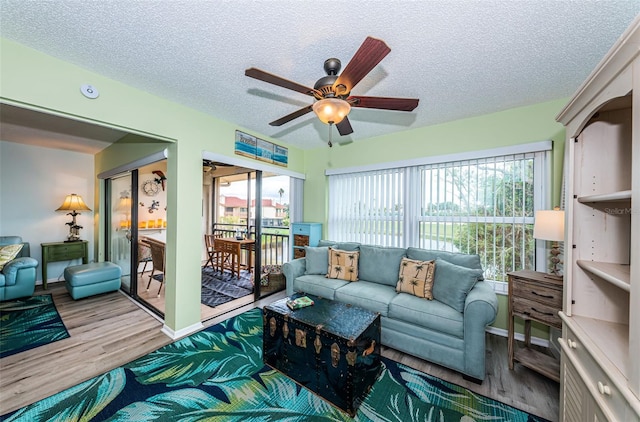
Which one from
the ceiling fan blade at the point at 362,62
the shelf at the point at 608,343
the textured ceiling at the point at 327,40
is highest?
the textured ceiling at the point at 327,40

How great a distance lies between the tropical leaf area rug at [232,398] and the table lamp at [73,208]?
3.77 metres

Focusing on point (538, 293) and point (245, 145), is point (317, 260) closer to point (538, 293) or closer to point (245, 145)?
point (245, 145)

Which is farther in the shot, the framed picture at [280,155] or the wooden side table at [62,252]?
the wooden side table at [62,252]

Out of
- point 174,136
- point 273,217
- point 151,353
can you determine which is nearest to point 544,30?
point 174,136

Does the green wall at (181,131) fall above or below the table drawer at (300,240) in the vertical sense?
above

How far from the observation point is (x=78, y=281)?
3.45 m

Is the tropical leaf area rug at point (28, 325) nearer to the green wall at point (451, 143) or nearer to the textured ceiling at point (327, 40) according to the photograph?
the textured ceiling at point (327, 40)

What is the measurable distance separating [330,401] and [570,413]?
141 centimetres

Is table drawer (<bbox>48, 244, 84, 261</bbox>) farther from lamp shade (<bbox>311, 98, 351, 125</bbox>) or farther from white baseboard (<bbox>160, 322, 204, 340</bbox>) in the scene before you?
lamp shade (<bbox>311, 98, 351, 125</bbox>)

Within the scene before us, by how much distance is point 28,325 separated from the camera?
9.05 feet

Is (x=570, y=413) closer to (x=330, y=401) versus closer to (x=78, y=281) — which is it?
(x=330, y=401)

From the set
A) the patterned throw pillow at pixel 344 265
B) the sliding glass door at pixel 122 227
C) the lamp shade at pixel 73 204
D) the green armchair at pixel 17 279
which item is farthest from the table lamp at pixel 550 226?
the lamp shade at pixel 73 204

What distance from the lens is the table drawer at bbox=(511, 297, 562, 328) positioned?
6.30ft

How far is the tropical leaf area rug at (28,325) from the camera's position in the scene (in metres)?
2.40
